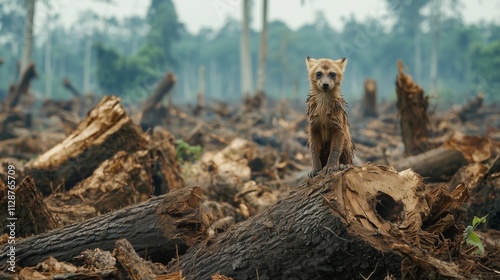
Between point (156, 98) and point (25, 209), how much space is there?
538 inches

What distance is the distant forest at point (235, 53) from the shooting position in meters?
54.4

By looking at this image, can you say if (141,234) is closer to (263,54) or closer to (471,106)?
(471,106)

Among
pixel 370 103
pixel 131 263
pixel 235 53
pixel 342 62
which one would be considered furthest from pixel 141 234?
pixel 235 53

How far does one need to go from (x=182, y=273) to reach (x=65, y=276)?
0.96 metres

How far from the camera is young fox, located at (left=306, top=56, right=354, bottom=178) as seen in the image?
6.15 m

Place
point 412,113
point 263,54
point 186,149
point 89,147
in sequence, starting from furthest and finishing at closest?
1. point 263,54
2. point 186,149
3. point 412,113
4. point 89,147

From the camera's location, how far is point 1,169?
27.7 feet

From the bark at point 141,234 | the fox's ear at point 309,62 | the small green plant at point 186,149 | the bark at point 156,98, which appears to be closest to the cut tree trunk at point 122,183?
the bark at point 141,234

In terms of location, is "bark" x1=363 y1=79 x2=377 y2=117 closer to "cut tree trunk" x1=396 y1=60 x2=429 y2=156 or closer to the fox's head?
"cut tree trunk" x1=396 y1=60 x2=429 y2=156

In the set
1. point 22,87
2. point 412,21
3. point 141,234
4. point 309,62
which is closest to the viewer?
point 141,234

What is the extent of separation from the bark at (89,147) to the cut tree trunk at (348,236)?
12.5 ft

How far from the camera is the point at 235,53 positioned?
359ft

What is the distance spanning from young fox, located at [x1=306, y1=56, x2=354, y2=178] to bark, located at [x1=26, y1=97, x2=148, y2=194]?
3349 millimetres

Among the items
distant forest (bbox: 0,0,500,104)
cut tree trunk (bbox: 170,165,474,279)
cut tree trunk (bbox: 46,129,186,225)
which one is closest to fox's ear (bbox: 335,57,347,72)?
cut tree trunk (bbox: 170,165,474,279)
